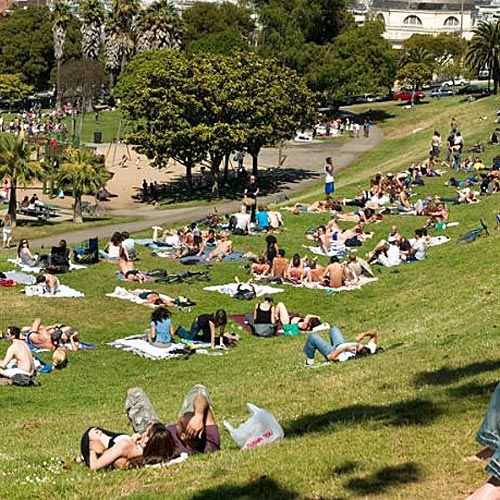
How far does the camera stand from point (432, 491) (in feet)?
23.7

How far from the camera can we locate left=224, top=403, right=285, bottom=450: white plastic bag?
9.38 m

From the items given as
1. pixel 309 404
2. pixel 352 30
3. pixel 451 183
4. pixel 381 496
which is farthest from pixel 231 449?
pixel 352 30

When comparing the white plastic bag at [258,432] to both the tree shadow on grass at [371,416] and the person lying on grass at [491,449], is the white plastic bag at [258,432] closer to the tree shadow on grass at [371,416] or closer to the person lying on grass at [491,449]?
the tree shadow on grass at [371,416]

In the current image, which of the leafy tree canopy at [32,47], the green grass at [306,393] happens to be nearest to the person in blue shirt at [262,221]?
the green grass at [306,393]

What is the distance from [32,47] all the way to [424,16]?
85.0 m

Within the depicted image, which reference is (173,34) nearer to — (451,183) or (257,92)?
(257,92)

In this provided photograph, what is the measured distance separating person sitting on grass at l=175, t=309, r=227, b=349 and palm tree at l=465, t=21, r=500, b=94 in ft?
175

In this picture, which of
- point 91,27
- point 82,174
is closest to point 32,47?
point 91,27

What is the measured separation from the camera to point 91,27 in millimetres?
100875

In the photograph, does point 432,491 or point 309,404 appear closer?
point 432,491

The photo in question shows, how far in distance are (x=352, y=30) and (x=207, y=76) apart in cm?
3377

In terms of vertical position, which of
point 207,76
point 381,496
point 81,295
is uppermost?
point 207,76

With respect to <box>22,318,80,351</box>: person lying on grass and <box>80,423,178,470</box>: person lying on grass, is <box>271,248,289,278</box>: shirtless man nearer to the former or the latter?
<box>22,318,80,351</box>: person lying on grass

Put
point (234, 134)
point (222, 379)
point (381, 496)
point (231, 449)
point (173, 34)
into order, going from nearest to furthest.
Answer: point (381, 496) < point (231, 449) < point (222, 379) < point (234, 134) < point (173, 34)
